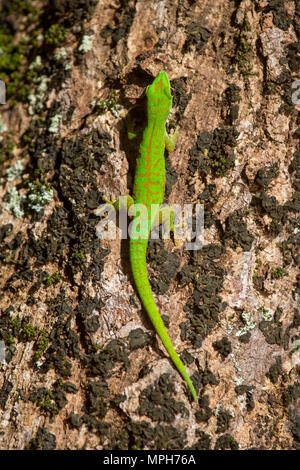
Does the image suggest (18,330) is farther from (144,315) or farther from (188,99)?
(188,99)

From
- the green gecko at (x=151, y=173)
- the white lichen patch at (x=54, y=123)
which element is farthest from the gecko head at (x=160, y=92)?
the white lichen patch at (x=54, y=123)

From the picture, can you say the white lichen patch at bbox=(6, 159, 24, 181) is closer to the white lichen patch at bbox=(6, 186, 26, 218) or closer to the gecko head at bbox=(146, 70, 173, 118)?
the white lichen patch at bbox=(6, 186, 26, 218)

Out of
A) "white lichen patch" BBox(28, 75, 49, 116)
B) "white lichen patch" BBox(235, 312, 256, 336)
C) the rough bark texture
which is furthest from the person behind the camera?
"white lichen patch" BBox(235, 312, 256, 336)

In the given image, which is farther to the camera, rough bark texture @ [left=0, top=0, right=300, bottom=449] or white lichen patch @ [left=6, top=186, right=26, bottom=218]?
white lichen patch @ [left=6, top=186, right=26, bottom=218]

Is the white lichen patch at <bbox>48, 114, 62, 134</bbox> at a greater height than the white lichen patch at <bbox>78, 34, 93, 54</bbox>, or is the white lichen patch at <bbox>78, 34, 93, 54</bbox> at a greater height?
the white lichen patch at <bbox>78, 34, 93, 54</bbox>

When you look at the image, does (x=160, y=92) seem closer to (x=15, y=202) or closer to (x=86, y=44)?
(x=86, y=44)

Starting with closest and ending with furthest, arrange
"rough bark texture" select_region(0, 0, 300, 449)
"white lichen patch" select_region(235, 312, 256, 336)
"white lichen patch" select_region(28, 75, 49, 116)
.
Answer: "rough bark texture" select_region(0, 0, 300, 449) → "white lichen patch" select_region(28, 75, 49, 116) → "white lichen patch" select_region(235, 312, 256, 336)

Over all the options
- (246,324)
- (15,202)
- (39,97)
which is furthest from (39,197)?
(246,324)

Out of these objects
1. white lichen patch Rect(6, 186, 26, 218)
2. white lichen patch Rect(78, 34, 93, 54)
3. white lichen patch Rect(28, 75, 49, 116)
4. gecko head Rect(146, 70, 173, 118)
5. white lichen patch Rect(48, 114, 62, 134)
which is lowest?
white lichen patch Rect(6, 186, 26, 218)

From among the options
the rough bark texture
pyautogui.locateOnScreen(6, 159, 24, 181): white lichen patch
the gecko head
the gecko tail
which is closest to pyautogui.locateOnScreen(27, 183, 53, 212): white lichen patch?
the rough bark texture
